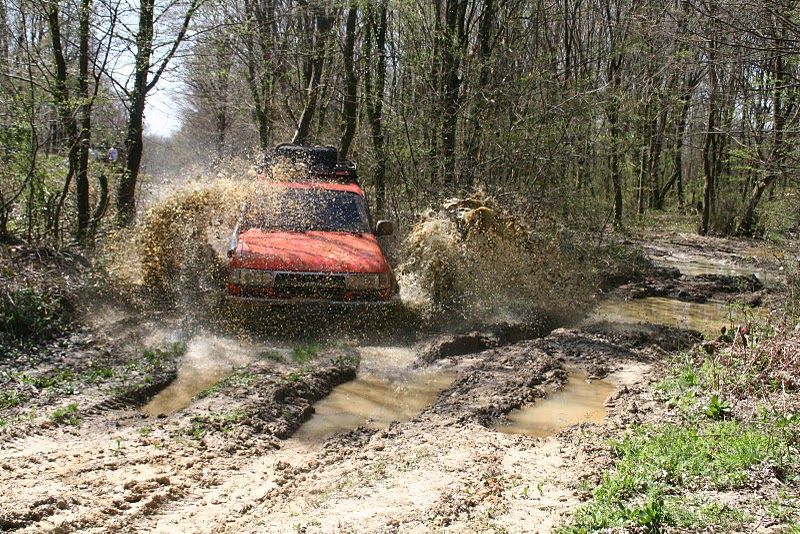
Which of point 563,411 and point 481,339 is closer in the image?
point 563,411

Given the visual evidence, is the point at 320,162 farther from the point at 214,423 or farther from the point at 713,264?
the point at 713,264

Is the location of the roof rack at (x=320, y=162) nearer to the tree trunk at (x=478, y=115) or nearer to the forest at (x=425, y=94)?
the forest at (x=425, y=94)

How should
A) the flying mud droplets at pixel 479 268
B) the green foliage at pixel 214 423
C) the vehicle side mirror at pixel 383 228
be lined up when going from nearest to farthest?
the green foliage at pixel 214 423 < the vehicle side mirror at pixel 383 228 < the flying mud droplets at pixel 479 268

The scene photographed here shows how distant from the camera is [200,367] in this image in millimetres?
7660

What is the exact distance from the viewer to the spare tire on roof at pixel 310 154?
500 inches

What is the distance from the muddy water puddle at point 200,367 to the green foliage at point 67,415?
1.94ft

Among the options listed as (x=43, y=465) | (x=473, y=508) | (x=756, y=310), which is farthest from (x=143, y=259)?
(x=756, y=310)

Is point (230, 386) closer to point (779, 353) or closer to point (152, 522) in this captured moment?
point (152, 522)

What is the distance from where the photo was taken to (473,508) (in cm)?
413

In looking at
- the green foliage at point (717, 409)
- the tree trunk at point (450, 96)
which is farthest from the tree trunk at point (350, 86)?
the green foliage at point (717, 409)

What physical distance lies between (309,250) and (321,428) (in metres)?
3.43

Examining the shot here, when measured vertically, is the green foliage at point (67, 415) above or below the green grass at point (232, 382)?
below

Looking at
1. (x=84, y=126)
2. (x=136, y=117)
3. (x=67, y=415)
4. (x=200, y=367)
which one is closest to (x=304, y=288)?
(x=200, y=367)

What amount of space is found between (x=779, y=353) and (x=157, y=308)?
756 cm
